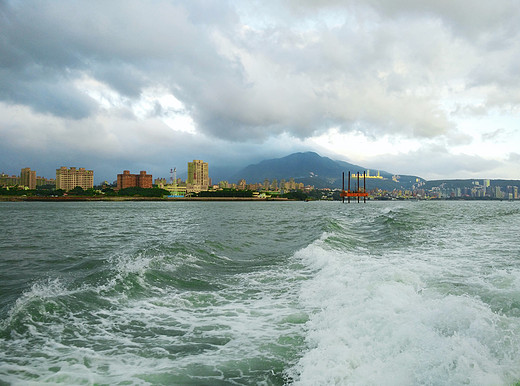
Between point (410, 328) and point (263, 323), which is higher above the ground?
point (410, 328)

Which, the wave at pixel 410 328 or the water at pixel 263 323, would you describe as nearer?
the wave at pixel 410 328

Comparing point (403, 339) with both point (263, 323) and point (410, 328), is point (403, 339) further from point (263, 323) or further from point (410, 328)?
point (263, 323)

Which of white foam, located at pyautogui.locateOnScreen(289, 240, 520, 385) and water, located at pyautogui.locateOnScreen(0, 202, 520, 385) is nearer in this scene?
white foam, located at pyautogui.locateOnScreen(289, 240, 520, 385)

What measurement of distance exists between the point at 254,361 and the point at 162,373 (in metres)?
1.13

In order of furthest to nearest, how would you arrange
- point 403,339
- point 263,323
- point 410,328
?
point 263,323 → point 410,328 → point 403,339

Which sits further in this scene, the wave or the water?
the water

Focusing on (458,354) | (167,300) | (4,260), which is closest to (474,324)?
(458,354)

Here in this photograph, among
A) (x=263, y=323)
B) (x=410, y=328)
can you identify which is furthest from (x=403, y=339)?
(x=263, y=323)

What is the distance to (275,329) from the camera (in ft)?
18.1

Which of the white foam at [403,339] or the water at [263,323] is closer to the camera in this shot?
the white foam at [403,339]

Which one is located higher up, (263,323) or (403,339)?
(403,339)

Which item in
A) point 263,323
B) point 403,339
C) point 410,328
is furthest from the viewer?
point 263,323

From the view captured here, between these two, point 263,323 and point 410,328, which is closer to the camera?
point 410,328

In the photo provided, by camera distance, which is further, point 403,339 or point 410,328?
point 410,328
